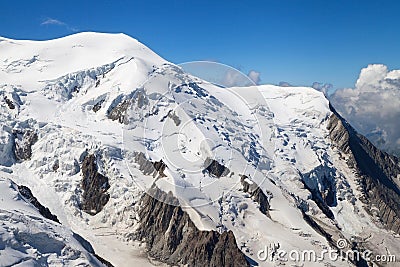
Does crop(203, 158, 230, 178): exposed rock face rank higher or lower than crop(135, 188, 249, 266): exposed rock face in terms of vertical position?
higher

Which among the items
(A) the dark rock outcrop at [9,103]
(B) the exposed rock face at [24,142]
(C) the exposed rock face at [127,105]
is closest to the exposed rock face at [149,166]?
(C) the exposed rock face at [127,105]

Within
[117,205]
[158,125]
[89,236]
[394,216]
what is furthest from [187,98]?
[394,216]

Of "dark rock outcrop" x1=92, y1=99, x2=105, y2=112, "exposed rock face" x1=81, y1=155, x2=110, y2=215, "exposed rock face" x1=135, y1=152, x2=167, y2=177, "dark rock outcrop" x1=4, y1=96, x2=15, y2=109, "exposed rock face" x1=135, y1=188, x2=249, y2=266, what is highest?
"dark rock outcrop" x1=92, y1=99, x2=105, y2=112

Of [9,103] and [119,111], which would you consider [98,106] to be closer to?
[119,111]

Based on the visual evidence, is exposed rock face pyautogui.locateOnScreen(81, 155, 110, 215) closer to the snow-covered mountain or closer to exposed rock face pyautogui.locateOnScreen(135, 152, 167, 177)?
the snow-covered mountain

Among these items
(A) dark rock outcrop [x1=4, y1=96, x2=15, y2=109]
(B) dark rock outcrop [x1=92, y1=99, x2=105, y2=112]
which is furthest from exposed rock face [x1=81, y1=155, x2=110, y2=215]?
(A) dark rock outcrop [x1=4, y1=96, x2=15, y2=109]

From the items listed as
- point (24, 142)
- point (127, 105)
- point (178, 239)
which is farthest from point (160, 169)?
point (24, 142)
